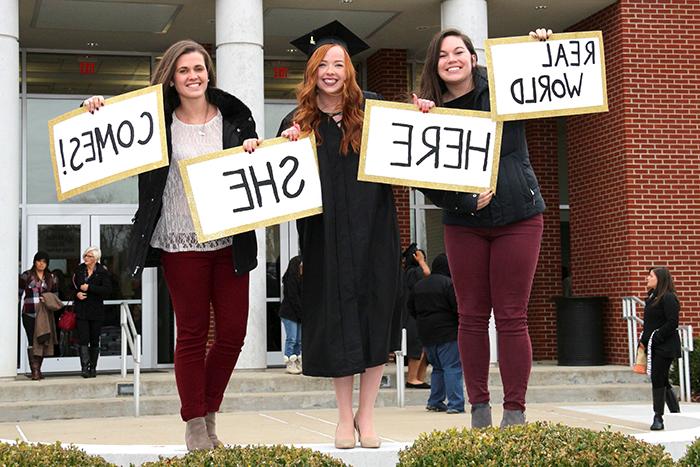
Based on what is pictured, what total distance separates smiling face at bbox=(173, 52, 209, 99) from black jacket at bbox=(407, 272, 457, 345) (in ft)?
21.7

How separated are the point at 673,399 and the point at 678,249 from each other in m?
5.49

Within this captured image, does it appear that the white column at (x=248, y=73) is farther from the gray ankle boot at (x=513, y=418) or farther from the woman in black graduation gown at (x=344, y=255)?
the gray ankle boot at (x=513, y=418)

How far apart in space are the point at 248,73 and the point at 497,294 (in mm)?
9567

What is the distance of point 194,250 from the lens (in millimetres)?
5312

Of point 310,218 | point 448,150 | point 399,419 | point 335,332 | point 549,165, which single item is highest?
point 549,165

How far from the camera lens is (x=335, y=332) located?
5312mm

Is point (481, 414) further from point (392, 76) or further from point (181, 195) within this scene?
point (392, 76)

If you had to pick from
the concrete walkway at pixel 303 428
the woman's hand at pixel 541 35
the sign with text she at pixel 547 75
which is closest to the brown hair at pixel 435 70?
the sign with text she at pixel 547 75

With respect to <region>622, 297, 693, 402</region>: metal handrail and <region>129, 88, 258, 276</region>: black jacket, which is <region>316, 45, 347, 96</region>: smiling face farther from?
<region>622, 297, 693, 402</region>: metal handrail

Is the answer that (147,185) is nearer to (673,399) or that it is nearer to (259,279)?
(673,399)

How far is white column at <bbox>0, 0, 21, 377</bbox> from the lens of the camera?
13609 mm

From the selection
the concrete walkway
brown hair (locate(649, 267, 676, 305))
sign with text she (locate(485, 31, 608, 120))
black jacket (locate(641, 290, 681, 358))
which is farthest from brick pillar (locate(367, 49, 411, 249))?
sign with text she (locate(485, 31, 608, 120))

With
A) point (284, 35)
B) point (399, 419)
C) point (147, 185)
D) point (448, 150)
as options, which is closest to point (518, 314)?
point (448, 150)

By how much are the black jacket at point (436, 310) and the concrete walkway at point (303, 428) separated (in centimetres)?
85
